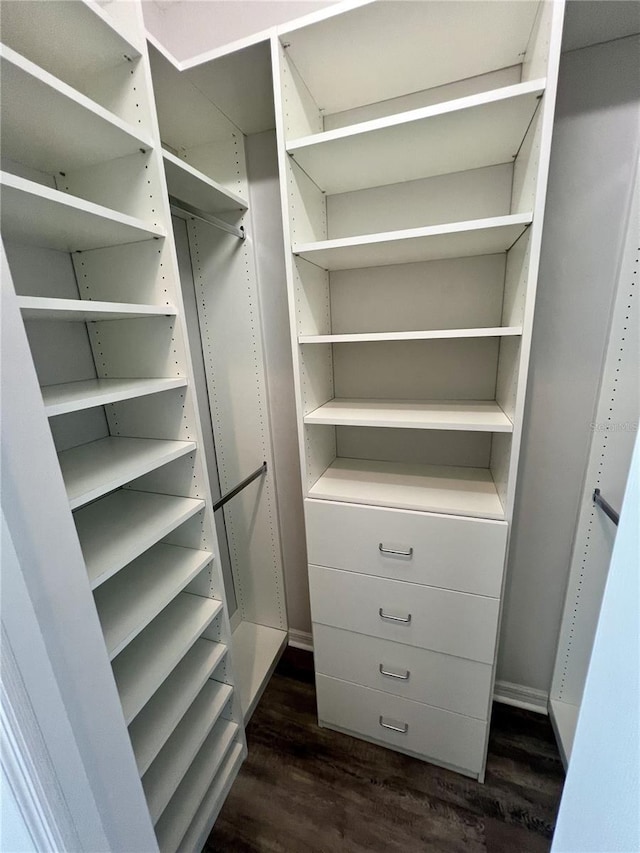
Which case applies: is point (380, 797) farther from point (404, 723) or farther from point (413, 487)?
point (413, 487)

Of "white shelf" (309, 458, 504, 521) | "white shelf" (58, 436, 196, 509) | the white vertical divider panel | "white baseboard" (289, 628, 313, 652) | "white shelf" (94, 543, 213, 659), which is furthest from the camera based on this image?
"white baseboard" (289, 628, 313, 652)

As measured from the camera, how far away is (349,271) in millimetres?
1410

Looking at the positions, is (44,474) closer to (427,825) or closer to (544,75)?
(544,75)

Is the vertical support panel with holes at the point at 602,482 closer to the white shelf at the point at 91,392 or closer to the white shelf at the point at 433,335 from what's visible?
the white shelf at the point at 433,335

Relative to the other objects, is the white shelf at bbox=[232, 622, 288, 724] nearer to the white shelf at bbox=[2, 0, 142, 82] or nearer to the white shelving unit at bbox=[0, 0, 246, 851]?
the white shelving unit at bbox=[0, 0, 246, 851]

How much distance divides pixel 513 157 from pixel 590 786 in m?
1.54

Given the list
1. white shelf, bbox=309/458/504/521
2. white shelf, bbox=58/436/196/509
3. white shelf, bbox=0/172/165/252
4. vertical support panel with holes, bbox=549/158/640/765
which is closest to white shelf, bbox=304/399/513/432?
white shelf, bbox=309/458/504/521

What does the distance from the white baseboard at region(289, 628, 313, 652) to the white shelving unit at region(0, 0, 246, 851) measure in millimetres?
576

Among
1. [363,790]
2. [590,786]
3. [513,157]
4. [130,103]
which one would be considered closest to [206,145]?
[130,103]

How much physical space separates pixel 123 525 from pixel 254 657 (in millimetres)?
1204

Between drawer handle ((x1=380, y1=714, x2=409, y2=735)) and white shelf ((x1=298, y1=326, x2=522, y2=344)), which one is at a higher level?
white shelf ((x1=298, y1=326, x2=522, y2=344))

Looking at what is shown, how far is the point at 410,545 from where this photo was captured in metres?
1.19

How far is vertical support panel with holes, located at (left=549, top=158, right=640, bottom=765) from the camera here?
1105 millimetres

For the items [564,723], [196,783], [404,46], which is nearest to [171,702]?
[196,783]
